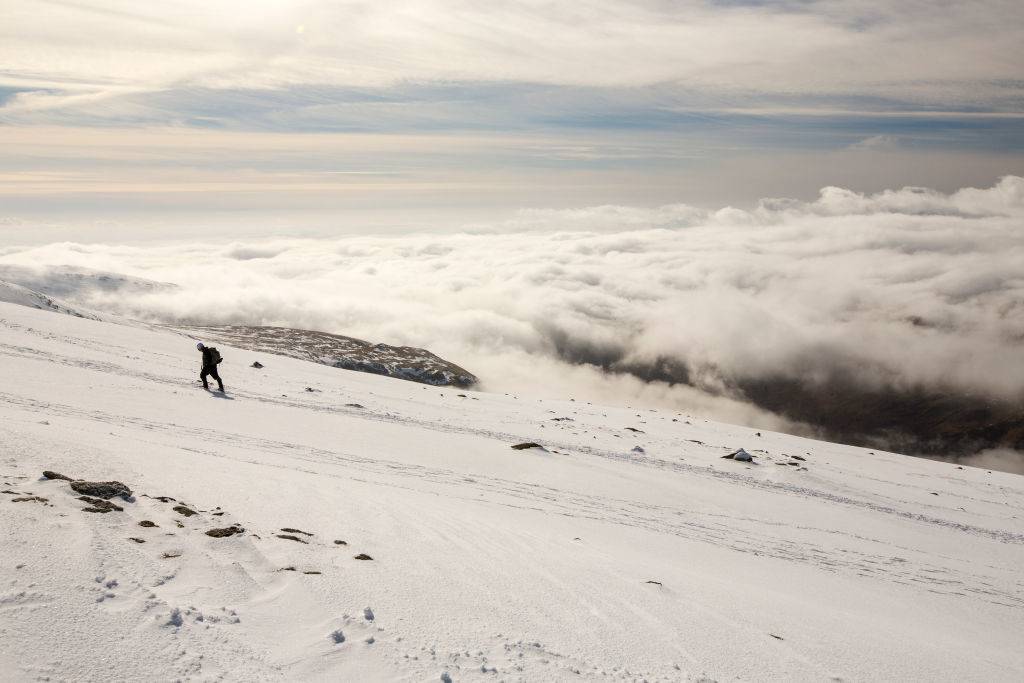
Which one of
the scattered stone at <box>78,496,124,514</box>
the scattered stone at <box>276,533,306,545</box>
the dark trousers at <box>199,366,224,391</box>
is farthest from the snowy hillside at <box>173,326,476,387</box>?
the scattered stone at <box>276,533,306,545</box>

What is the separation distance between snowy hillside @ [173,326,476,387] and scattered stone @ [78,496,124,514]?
98.6 meters

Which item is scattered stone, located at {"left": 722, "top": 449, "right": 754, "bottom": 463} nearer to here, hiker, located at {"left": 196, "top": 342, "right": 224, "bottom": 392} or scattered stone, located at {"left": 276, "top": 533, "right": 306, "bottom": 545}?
scattered stone, located at {"left": 276, "top": 533, "right": 306, "bottom": 545}

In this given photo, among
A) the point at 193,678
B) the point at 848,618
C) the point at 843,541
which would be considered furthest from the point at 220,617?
the point at 843,541

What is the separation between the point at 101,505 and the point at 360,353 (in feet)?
394

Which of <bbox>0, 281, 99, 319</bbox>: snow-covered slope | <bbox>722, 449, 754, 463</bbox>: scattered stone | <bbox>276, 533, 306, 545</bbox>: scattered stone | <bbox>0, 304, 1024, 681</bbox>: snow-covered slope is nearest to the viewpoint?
<bbox>0, 304, 1024, 681</bbox>: snow-covered slope

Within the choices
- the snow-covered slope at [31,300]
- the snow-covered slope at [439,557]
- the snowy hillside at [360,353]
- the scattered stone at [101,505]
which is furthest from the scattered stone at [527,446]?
the snowy hillside at [360,353]

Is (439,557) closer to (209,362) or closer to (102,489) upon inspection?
(102,489)

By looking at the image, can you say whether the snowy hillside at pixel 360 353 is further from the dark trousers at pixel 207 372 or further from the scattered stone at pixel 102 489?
the scattered stone at pixel 102 489

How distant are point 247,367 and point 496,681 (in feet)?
90.0

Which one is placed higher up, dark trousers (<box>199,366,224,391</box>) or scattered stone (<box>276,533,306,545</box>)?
scattered stone (<box>276,533,306,545</box>)

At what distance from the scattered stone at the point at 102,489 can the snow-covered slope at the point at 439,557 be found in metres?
0.18

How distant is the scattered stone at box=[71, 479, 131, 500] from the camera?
7.37 metres

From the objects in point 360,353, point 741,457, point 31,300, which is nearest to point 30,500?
point 741,457

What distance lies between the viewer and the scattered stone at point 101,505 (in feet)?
22.6
